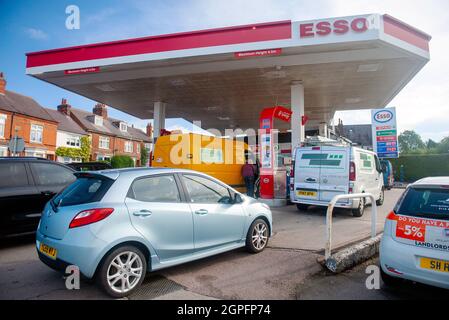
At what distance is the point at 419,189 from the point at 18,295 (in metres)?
4.95

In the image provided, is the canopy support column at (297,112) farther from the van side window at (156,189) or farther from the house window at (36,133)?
the house window at (36,133)

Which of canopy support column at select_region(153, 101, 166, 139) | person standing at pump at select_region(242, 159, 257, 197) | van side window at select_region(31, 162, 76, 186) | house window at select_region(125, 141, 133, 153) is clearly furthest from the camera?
house window at select_region(125, 141, 133, 153)

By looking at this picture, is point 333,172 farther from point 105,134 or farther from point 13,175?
point 105,134

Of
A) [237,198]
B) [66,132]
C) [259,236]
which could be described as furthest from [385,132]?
[66,132]

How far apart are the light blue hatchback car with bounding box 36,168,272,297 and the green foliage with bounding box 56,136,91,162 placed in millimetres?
30329

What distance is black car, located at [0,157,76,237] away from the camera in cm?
489

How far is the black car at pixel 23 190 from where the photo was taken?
4895mm

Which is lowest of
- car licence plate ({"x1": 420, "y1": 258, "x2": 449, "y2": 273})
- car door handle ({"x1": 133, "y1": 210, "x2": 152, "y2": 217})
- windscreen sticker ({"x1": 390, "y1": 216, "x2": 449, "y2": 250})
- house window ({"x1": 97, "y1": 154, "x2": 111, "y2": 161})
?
car licence plate ({"x1": 420, "y1": 258, "x2": 449, "y2": 273})

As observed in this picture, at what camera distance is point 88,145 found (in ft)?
108

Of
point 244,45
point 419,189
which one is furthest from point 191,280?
point 244,45

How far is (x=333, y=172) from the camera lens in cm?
787

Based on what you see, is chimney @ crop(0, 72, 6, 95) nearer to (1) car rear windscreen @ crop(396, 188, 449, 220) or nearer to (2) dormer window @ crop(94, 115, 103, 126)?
(2) dormer window @ crop(94, 115, 103, 126)

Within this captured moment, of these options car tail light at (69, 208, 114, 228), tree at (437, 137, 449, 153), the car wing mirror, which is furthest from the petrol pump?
tree at (437, 137, 449, 153)
